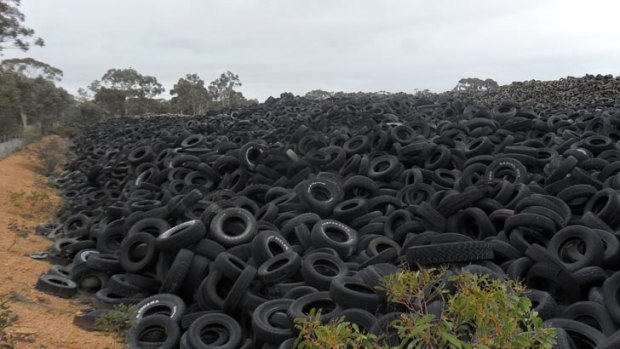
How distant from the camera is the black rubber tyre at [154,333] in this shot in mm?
6160

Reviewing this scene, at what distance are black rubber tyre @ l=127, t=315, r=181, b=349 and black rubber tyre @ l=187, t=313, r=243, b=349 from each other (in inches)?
10.2

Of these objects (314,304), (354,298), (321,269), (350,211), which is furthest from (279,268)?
(350,211)

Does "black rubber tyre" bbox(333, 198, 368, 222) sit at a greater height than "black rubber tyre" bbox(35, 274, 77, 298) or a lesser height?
greater

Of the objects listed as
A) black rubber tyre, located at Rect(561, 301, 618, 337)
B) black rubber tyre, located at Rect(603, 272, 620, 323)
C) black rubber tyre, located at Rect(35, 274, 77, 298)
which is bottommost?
black rubber tyre, located at Rect(35, 274, 77, 298)

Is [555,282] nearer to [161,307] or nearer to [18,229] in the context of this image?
[161,307]

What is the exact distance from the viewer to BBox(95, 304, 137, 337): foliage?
6660mm

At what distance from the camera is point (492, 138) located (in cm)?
1140

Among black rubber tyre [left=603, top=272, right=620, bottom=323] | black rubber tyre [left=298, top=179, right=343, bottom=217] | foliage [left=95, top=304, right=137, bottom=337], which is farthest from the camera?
black rubber tyre [left=298, top=179, right=343, bottom=217]

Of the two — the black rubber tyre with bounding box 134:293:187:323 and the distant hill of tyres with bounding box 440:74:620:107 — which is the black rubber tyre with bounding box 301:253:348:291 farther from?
the distant hill of tyres with bounding box 440:74:620:107

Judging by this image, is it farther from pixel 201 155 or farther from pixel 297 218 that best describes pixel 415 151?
pixel 201 155

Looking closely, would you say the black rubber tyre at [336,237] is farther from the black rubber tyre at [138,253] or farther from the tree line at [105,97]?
the tree line at [105,97]

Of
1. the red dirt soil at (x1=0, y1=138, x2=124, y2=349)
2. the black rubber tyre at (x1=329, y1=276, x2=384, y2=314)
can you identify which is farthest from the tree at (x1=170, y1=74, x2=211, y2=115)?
the black rubber tyre at (x1=329, y1=276, x2=384, y2=314)

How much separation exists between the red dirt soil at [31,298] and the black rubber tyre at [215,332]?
1.05 m

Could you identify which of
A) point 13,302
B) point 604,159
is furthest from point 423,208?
point 13,302
